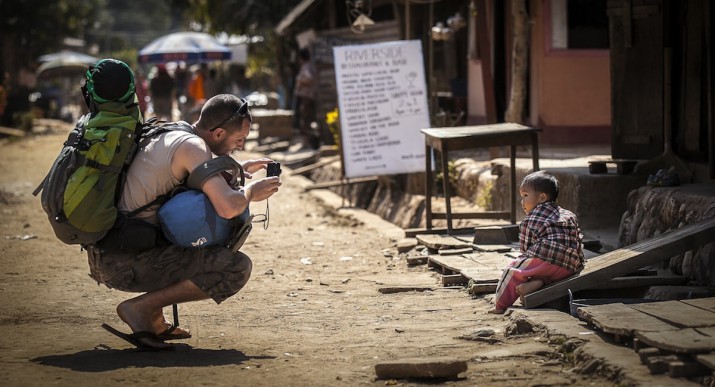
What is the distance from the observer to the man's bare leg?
5824 mm

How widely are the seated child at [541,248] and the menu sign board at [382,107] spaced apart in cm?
609

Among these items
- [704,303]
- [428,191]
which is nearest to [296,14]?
[428,191]

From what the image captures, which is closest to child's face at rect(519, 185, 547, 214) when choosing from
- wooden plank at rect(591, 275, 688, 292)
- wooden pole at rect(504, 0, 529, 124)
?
wooden plank at rect(591, 275, 688, 292)

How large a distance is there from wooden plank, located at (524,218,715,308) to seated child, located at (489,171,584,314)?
0.33ft

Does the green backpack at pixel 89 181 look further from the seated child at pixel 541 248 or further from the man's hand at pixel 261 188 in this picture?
the seated child at pixel 541 248

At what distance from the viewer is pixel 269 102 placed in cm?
3462

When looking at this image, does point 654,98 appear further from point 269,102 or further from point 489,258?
point 269,102

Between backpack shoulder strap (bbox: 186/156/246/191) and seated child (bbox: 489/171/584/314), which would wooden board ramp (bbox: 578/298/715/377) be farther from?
backpack shoulder strap (bbox: 186/156/246/191)

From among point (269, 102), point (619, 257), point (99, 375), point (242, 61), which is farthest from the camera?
point (242, 61)

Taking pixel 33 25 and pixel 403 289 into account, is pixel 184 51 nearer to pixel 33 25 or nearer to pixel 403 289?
pixel 33 25

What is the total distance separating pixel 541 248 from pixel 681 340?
5.92 feet

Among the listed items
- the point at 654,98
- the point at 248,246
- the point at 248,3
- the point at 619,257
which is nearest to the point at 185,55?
the point at 248,3

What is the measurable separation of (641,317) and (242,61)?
35872 millimetres

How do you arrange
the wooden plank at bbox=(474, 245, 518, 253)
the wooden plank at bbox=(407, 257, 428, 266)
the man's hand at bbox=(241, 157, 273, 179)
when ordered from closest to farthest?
the man's hand at bbox=(241, 157, 273, 179)
the wooden plank at bbox=(474, 245, 518, 253)
the wooden plank at bbox=(407, 257, 428, 266)
